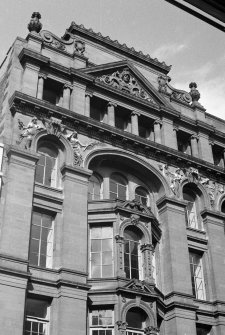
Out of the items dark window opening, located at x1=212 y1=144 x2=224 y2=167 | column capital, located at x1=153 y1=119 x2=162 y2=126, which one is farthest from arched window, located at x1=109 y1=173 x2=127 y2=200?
dark window opening, located at x1=212 y1=144 x2=224 y2=167

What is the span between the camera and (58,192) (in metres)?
28.2

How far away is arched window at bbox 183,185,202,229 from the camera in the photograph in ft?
111

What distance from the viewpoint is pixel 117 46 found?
37906 millimetres

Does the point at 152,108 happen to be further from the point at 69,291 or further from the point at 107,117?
the point at 69,291

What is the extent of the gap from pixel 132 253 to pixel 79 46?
51.3 ft

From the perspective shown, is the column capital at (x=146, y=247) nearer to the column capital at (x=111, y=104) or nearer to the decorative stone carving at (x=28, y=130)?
the decorative stone carving at (x=28, y=130)

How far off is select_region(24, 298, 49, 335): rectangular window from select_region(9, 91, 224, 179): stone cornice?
11.0 m

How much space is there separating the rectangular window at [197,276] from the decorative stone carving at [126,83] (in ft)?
38.2

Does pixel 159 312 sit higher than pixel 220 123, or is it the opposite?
pixel 220 123

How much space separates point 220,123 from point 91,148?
14.3m

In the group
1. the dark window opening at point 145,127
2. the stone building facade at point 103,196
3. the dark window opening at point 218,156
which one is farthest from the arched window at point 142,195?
the dark window opening at point 218,156

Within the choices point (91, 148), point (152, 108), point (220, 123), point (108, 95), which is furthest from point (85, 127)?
point (220, 123)

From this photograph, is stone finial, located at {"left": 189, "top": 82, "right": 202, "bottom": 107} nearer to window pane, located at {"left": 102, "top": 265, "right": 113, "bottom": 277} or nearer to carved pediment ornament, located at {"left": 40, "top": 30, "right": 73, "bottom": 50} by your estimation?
carved pediment ornament, located at {"left": 40, "top": 30, "right": 73, "bottom": 50}

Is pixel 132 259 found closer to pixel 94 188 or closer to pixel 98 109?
pixel 94 188
